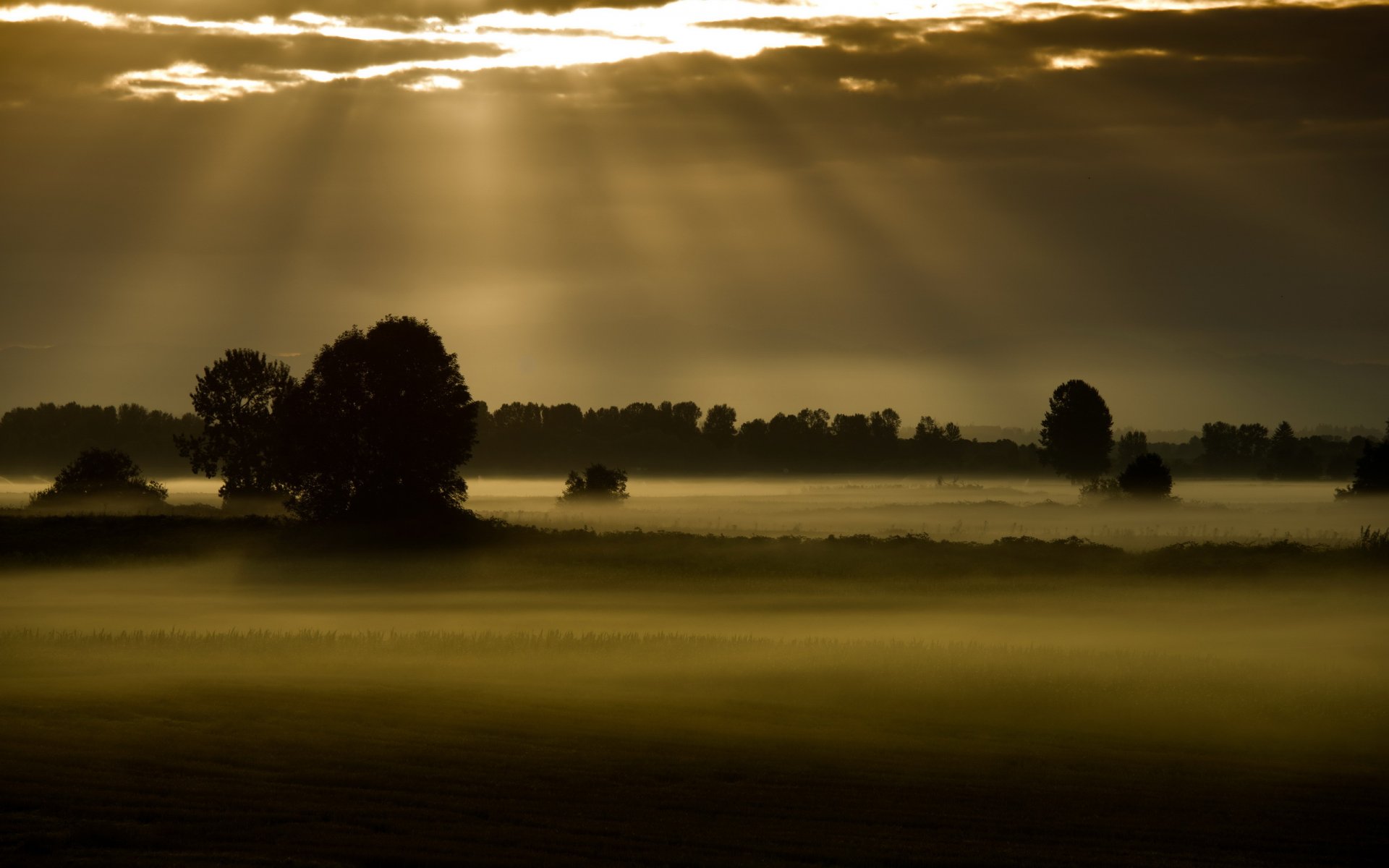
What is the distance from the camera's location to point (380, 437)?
83.3 metres

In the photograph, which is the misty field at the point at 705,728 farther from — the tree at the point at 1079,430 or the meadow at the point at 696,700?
the tree at the point at 1079,430

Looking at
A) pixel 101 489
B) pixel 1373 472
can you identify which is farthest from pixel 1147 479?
pixel 101 489

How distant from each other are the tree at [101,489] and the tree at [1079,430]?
91129 mm

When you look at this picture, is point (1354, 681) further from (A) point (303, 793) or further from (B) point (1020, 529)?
(B) point (1020, 529)

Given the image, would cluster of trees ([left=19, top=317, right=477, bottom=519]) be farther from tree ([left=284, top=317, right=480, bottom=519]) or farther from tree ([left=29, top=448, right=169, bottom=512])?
tree ([left=29, top=448, right=169, bottom=512])

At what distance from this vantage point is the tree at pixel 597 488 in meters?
107

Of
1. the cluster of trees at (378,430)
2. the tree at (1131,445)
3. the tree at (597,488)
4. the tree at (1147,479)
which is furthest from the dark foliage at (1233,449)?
the cluster of trees at (378,430)

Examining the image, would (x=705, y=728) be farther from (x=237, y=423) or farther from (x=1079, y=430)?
(x=1079, y=430)

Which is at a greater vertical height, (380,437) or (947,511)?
(380,437)

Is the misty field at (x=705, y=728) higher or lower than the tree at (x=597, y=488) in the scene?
lower

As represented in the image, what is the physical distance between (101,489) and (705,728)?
83240 mm

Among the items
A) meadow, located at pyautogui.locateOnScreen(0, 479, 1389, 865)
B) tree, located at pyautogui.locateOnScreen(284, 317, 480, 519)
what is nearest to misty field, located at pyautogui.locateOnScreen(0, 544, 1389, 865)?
meadow, located at pyautogui.locateOnScreen(0, 479, 1389, 865)

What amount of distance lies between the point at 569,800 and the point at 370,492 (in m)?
63.4

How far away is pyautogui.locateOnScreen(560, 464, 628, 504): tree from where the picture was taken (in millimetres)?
107375
